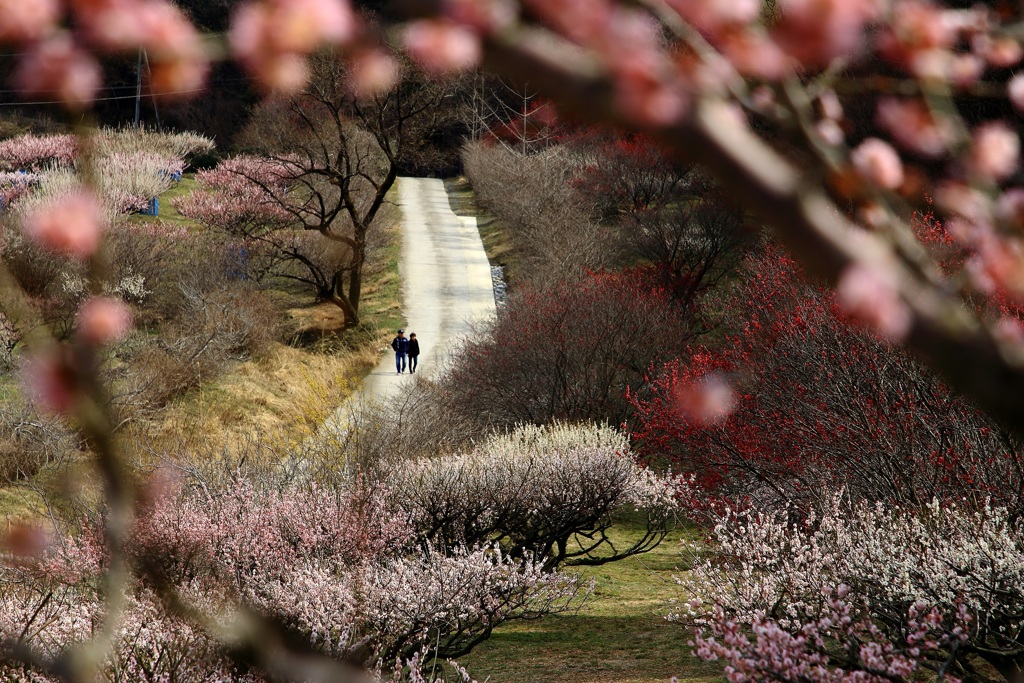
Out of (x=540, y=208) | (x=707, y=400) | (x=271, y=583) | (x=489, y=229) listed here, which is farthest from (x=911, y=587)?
(x=489, y=229)

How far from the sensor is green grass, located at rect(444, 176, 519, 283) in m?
32.3

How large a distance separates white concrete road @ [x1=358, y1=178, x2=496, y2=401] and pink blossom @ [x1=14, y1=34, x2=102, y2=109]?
56.1 ft

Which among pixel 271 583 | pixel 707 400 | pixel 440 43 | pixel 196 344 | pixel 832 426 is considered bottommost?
pixel 196 344

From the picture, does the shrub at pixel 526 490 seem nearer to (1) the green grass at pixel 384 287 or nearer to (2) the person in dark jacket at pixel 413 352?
(2) the person in dark jacket at pixel 413 352

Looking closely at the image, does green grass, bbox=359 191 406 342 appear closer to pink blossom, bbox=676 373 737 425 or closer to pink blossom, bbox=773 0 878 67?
pink blossom, bbox=676 373 737 425

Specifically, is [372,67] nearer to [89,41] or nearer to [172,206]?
[89,41]

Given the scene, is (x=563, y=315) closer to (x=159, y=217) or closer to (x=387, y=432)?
(x=387, y=432)

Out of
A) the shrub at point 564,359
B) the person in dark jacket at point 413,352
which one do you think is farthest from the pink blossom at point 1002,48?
the person in dark jacket at point 413,352

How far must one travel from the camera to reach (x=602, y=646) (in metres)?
9.59

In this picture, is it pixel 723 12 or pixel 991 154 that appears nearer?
pixel 723 12

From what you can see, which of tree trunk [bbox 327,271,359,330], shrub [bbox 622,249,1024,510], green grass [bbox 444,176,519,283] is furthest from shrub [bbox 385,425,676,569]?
green grass [bbox 444,176,519,283]

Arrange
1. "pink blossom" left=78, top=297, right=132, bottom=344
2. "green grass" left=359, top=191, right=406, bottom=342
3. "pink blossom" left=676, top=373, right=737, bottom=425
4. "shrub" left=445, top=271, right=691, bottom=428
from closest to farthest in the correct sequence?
1. "pink blossom" left=78, top=297, right=132, bottom=344
2. "pink blossom" left=676, top=373, right=737, bottom=425
3. "shrub" left=445, top=271, right=691, bottom=428
4. "green grass" left=359, top=191, right=406, bottom=342

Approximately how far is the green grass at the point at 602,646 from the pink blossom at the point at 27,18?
23.7ft

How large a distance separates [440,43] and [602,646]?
9312mm
